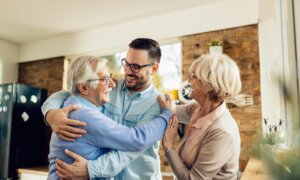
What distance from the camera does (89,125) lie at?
104 cm

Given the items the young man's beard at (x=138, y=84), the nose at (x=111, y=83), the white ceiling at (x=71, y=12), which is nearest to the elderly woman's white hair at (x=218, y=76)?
the young man's beard at (x=138, y=84)

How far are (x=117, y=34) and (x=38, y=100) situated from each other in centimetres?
151

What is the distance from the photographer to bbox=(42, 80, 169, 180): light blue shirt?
3.44 feet

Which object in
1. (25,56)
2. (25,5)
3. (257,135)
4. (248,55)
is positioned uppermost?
(25,5)

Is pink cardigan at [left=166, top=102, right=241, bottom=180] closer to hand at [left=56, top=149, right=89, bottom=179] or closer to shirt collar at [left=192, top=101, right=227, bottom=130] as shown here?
shirt collar at [left=192, top=101, right=227, bottom=130]

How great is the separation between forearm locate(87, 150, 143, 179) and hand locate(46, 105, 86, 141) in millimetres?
120

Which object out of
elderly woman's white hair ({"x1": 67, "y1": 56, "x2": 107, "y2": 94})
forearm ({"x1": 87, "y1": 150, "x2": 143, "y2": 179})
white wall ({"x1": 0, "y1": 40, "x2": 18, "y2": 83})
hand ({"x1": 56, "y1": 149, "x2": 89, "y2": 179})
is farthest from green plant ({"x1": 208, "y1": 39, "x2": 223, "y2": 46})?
white wall ({"x1": 0, "y1": 40, "x2": 18, "y2": 83})

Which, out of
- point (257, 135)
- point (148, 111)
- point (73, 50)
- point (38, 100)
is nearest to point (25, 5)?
point (73, 50)

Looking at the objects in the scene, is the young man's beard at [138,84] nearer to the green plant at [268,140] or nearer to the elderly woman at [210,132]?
the elderly woman at [210,132]

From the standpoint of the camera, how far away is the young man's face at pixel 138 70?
121 cm

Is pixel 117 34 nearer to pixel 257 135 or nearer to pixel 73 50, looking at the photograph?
pixel 73 50

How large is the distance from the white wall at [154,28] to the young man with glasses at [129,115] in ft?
6.64

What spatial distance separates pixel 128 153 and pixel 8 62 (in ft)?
13.6

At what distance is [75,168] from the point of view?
1.03 meters
